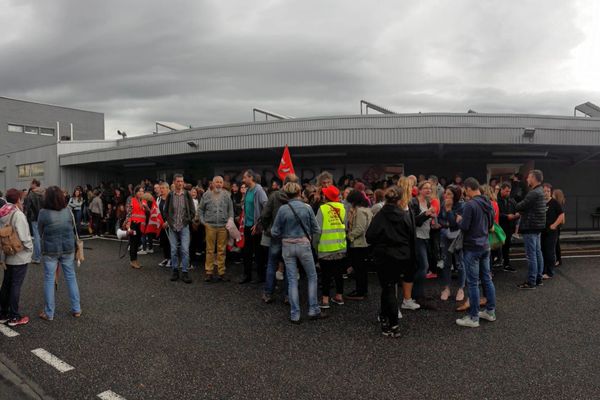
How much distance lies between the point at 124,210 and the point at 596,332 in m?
12.9

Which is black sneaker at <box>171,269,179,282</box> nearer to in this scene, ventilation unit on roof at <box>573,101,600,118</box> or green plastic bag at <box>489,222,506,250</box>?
green plastic bag at <box>489,222,506,250</box>

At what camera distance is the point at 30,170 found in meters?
20.9

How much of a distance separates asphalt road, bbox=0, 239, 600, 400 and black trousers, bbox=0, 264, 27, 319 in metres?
0.31

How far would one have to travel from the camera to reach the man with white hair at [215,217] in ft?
23.8

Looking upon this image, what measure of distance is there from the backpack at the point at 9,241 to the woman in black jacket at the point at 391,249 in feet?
14.7

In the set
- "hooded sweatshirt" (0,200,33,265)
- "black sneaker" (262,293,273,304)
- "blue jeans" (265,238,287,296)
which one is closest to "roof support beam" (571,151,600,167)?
"blue jeans" (265,238,287,296)

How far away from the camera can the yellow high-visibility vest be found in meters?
5.56

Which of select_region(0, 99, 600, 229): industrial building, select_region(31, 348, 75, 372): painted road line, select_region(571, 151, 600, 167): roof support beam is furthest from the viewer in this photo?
select_region(571, 151, 600, 167): roof support beam

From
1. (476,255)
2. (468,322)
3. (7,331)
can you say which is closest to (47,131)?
(7,331)

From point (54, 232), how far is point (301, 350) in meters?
3.69

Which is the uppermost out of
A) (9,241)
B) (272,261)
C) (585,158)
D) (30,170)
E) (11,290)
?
(30,170)

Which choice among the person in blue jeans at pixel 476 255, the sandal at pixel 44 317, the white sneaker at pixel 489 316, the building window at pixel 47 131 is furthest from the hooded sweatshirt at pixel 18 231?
the building window at pixel 47 131

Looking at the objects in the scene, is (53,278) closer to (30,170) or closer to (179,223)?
(179,223)

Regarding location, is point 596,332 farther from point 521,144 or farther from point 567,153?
point 567,153
